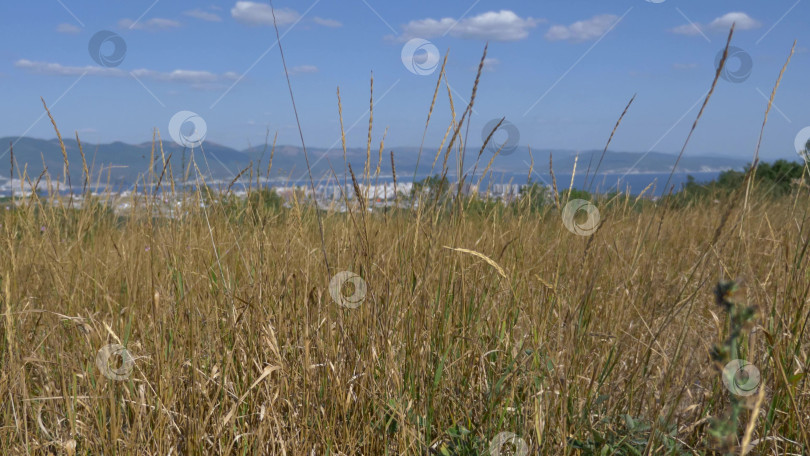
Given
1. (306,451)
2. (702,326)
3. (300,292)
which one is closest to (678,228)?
(702,326)

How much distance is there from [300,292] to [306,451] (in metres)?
0.62

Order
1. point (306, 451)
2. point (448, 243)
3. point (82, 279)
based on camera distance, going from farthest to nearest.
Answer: point (82, 279) < point (448, 243) < point (306, 451)

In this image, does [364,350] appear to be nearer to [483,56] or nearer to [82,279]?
[483,56]

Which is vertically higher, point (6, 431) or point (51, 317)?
point (51, 317)

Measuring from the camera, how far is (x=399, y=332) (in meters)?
1.63
